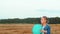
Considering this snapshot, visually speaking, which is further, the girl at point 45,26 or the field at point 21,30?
the field at point 21,30

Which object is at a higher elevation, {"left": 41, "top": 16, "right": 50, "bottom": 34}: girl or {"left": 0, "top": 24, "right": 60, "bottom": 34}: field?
{"left": 41, "top": 16, "right": 50, "bottom": 34}: girl

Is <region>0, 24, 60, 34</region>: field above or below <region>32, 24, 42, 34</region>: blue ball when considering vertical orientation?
below

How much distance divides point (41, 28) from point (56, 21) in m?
33.5

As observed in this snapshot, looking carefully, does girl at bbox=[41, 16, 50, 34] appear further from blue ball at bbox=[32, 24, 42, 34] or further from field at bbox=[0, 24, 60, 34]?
field at bbox=[0, 24, 60, 34]

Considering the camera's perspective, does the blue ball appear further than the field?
No

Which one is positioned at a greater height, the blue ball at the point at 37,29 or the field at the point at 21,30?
the blue ball at the point at 37,29

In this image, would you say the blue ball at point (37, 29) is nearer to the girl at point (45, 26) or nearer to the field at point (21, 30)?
the girl at point (45, 26)

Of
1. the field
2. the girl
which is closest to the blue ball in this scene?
the girl

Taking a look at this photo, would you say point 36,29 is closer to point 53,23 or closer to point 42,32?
point 42,32

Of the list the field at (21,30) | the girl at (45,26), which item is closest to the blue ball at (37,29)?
the girl at (45,26)

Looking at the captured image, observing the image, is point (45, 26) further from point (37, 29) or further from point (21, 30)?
point (21, 30)

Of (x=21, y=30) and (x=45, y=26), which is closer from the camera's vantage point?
(x=45, y=26)

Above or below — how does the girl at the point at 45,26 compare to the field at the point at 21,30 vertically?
above

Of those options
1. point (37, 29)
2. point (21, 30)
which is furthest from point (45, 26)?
point (21, 30)
